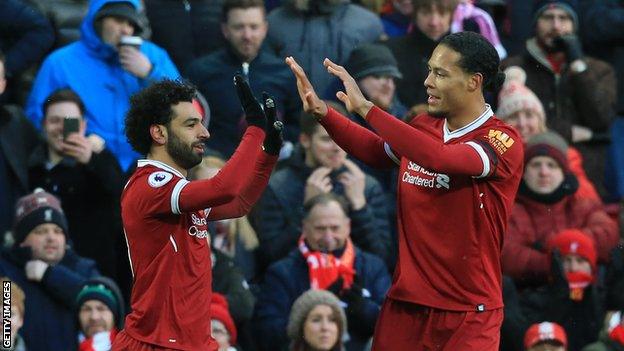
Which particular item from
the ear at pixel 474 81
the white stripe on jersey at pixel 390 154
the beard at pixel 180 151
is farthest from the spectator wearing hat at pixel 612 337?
the beard at pixel 180 151

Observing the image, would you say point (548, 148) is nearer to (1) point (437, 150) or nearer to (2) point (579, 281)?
(2) point (579, 281)

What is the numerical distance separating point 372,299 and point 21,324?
235cm

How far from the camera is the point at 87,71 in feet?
40.5

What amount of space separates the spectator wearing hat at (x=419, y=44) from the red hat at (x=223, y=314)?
273 cm

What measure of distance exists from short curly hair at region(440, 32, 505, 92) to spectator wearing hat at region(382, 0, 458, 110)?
15.1 ft

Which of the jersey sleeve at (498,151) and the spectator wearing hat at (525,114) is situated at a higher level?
the spectator wearing hat at (525,114)

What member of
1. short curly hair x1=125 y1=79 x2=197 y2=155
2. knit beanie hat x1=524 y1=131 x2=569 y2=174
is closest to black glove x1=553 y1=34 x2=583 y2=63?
knit beanie hat x1=524 y1=131 x2=569 y2=174

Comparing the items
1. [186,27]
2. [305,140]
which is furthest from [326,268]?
[186,27]

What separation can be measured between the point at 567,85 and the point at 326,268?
2991mm

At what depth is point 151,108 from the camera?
8.77m

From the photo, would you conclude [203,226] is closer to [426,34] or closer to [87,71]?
[87,71]

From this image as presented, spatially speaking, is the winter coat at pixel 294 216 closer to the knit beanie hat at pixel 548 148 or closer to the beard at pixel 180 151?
the knit beanie hat at pixel 548 148

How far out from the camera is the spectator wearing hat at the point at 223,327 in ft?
36.3

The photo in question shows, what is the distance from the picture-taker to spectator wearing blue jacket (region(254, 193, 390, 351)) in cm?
1156
